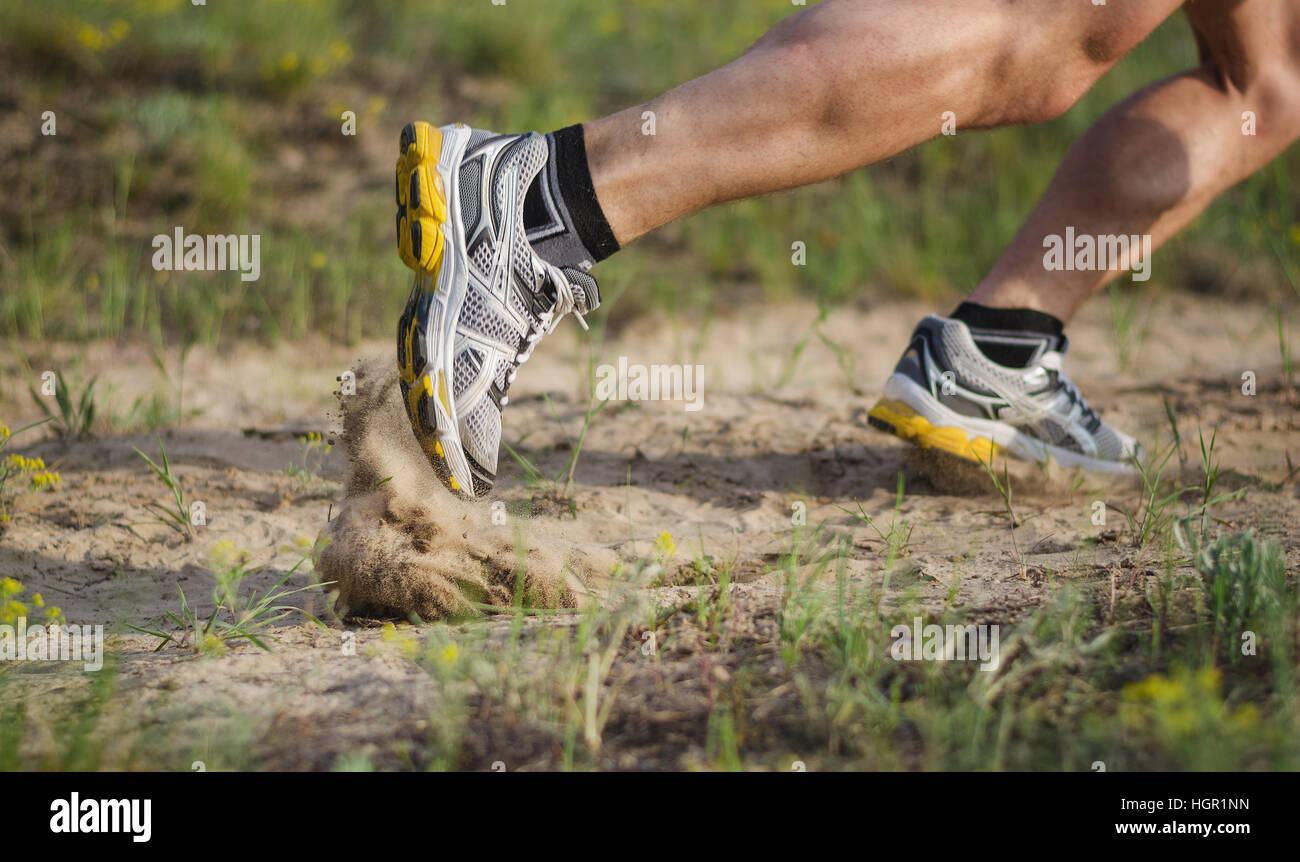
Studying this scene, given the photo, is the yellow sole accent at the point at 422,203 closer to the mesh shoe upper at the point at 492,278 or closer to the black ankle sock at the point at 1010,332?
the mesh shoe upper at the point at 492,278

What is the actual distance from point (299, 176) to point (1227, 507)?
12.6ft

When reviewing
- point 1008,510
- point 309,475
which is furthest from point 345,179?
point 1008,510

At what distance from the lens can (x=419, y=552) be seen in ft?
6.01

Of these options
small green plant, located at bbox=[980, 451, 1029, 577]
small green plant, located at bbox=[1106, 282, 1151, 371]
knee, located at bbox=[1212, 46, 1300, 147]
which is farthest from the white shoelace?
small green plant, located at bbox=[1106, 282, 1151, 371]

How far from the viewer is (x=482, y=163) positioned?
183 centimetres

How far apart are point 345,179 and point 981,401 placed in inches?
127

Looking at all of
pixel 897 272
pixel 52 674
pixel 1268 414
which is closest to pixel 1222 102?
pixel 1268 414

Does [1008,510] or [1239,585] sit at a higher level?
[1008,510]

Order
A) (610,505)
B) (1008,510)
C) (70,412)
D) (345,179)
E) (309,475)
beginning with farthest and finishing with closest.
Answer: (345,179) → (70,412) → (309,475) → (610,505) → (1008,510)

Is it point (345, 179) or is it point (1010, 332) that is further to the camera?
point (345, 179)

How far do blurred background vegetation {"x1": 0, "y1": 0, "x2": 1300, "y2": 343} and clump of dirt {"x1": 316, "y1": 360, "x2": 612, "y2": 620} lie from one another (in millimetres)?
1765

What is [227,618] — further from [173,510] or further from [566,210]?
[566,210]

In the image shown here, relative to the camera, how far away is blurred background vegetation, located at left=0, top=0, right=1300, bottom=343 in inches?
149

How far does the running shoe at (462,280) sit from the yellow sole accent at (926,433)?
90cm
